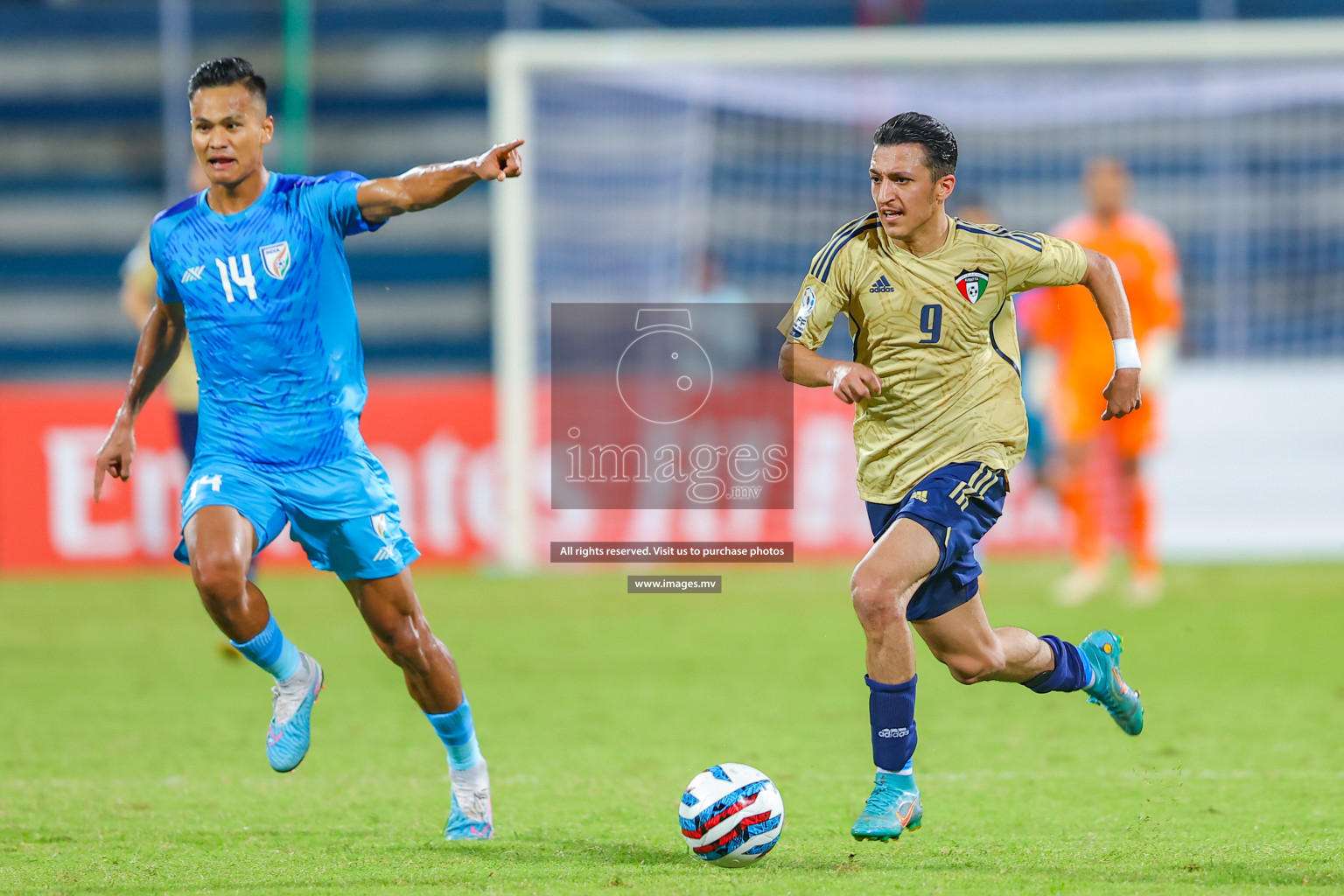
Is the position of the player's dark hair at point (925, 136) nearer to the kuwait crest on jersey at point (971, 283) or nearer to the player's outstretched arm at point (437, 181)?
the kuwait crest on jersey at point (971, 283)

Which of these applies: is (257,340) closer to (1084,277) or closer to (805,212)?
(1084,277)

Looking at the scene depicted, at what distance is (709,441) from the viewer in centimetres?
1239

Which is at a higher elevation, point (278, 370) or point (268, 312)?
point (268, 312)

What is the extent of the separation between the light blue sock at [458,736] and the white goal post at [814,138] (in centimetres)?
725

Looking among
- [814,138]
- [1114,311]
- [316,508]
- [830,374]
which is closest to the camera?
[830,374]

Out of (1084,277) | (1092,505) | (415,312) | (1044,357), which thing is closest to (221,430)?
(1084,277)

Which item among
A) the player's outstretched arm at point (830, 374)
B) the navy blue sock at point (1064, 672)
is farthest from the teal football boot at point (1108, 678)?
the player's outstretched arm at point (830, 374)

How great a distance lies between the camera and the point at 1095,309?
10594mm

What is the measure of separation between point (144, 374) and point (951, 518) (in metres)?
2.45

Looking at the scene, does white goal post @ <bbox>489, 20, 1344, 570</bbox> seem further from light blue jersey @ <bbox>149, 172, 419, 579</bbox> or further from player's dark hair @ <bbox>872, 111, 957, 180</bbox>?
player's dark hair @ <bbox>872, 111, 957, 180</bbox>

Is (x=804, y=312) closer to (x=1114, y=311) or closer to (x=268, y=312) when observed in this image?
(x=1114, y=311)

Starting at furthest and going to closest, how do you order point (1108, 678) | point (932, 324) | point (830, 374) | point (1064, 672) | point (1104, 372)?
point (1104, 372) → point (1108, 678) → point (1064, 672) → point (932, 324) → point (830, 374)

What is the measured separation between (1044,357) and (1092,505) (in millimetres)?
2494

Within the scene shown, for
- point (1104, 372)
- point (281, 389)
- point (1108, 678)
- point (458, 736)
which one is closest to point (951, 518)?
point (1108, 678)
